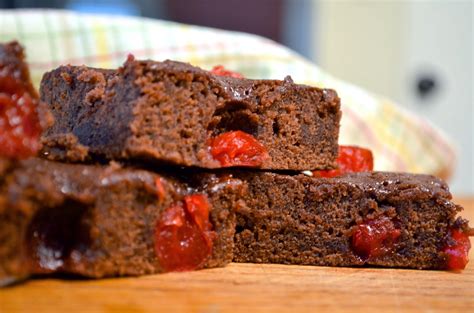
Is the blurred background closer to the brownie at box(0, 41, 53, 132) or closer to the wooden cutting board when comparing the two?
the wooden cutting board

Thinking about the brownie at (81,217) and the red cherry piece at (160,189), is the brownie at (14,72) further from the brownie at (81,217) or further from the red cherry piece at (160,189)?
the red cherry piece at (160,189)

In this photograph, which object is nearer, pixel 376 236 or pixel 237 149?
pixel 237 149

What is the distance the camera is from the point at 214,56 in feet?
18.2

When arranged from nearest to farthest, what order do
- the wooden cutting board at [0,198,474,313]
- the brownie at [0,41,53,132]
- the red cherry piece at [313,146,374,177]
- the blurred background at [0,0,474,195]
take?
the wooden cutting board at [0,198,474,313]
the brownie at [0,41,53,132]
the red cherry piece at [313,146,374,177]
the blurred background at [0,0,474,195]

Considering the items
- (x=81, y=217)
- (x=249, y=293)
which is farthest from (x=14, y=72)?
(x=249, y=293)

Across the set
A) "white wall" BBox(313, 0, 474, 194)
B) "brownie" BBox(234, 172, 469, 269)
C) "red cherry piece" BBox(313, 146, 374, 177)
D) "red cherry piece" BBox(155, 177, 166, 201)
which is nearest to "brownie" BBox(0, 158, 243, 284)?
"red cherry piece" BBox(155, 177, 166, 201)

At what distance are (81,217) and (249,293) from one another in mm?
652

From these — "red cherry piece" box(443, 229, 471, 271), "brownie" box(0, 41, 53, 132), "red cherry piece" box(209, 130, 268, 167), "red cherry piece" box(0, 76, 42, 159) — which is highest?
"brownie" box(0, 41, 53, 132)

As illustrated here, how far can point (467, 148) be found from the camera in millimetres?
8500

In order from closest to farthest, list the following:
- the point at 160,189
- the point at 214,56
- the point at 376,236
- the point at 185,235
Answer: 1. the point at 160,189
2. the point at 185,235
3. the point at 376,236
4. the point at 214,56

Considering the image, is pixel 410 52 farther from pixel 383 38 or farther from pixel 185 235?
pixel 185 235

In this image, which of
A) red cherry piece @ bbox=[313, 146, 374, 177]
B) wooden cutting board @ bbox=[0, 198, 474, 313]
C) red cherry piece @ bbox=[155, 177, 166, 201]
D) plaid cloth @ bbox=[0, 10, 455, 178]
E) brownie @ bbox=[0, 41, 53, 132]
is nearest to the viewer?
wooden cutting board @ bbox=[0, 198, 474, 313]

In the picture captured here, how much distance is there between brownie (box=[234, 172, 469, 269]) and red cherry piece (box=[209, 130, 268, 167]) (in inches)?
4.0

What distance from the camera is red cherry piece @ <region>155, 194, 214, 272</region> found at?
99.5 inches
